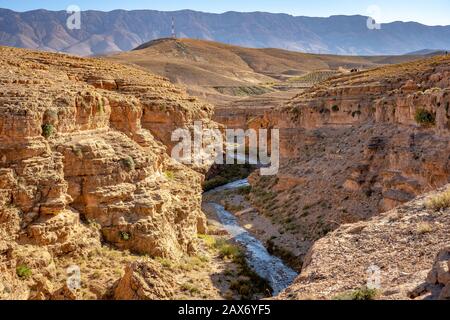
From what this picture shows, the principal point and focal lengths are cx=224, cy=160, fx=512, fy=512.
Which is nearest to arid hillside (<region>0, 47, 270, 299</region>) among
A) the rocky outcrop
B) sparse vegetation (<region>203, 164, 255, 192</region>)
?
the rocky outcrop

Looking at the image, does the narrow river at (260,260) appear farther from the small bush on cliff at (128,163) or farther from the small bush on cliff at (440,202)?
the small bush on cliff at (440,202)

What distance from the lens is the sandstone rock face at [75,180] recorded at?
15328 millimetres

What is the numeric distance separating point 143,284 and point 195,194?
392 inches

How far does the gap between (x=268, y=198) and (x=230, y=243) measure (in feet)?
28.4

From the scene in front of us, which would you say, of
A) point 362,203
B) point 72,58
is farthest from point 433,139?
point 72,58

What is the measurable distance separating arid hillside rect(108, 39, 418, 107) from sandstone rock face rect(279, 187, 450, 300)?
7460cm

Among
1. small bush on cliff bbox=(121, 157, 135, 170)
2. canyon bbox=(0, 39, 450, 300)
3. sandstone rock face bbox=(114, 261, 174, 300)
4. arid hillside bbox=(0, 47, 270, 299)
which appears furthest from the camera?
small bush on cliff bbox=(121, 157, 135, 170)

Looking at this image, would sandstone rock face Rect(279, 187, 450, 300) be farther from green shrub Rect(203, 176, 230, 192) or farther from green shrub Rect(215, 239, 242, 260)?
green shrub Rect(203, 176, 230, 192)

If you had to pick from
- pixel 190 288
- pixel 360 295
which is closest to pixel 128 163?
pixel 190 288

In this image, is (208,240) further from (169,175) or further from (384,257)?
(384,257)

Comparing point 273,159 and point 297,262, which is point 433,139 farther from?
point 273,159

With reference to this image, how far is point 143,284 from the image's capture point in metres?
15.1

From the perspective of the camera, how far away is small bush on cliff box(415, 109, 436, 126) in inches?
976
